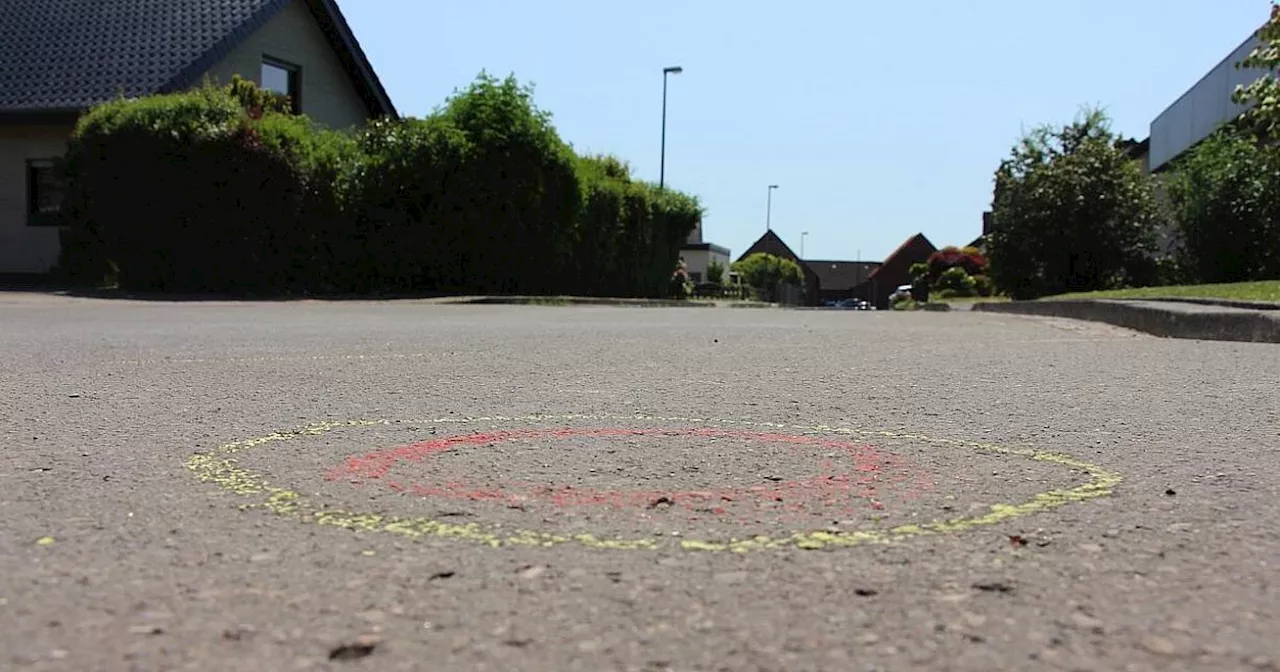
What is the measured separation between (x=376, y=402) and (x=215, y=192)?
591 inches

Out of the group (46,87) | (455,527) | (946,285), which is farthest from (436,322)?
(946,285)

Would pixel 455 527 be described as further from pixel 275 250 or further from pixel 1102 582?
pixel 275 250

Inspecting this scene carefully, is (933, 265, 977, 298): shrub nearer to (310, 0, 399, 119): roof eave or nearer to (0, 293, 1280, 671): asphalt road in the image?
(310, 0, 399, 119): roof eave

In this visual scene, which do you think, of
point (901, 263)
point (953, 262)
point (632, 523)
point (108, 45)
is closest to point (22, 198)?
point (108, 45)

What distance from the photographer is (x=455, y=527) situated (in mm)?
3254

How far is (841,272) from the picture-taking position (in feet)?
435

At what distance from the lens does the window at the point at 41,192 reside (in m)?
24.7

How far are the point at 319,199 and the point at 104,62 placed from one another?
8.35 meters

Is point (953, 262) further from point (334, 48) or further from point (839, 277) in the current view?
point (839, 277)

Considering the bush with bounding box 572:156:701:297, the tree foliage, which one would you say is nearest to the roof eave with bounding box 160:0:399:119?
the bush with bounding box 572:156:701:297

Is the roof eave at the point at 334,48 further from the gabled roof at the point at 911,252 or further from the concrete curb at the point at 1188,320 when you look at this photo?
the gabled roof at the point at 911,252

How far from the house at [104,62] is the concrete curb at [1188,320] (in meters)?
19.1

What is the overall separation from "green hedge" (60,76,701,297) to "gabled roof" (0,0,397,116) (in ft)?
9.06

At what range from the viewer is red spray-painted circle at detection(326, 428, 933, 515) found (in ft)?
11.8
